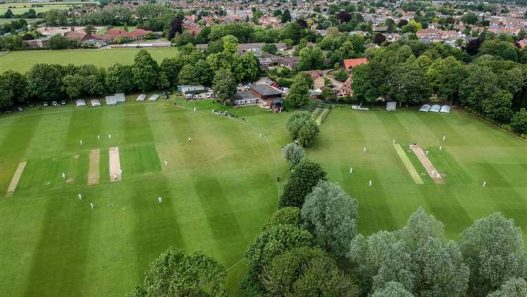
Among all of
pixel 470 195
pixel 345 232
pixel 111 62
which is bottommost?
pixel 111 62

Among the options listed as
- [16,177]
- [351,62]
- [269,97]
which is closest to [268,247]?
[16,177]

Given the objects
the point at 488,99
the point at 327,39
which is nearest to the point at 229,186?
the point at 488,99

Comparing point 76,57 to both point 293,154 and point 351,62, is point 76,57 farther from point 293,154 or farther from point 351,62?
point 293,154

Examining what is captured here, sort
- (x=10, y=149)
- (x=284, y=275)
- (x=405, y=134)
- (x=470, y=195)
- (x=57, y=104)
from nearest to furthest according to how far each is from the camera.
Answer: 1. (x=284, y=275)
2. (x=470, y=195)
3. (x=10, y=149)
4. (x=405, y=134)
5. (x=57, y=104)

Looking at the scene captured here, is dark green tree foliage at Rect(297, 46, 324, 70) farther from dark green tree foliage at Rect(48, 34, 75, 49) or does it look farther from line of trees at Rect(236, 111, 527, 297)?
line of trees at Rect(236, 111, 527, 297)

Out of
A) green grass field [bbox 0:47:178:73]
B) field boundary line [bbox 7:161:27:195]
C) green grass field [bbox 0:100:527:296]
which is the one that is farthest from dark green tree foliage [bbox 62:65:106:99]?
green grass field [bbox 0:47:178:73]

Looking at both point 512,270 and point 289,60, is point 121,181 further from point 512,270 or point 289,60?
point 289,60

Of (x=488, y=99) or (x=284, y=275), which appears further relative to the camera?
(x=488, y=99)

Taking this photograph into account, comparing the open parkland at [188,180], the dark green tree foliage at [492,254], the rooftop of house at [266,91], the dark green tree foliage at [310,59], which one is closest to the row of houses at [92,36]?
the open parkland at [188,180]
